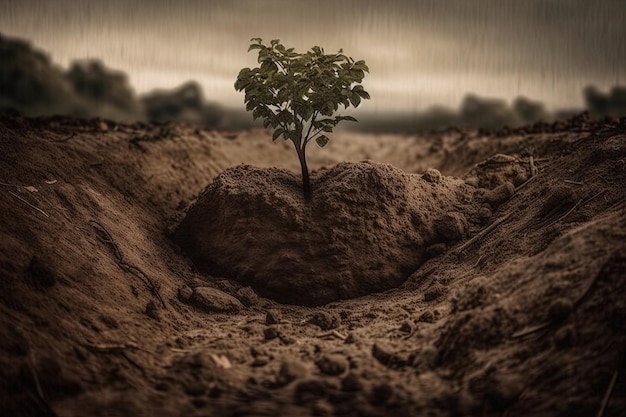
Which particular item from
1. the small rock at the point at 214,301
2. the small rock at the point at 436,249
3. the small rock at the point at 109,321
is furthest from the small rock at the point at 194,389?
the small rock at the point at 436,249

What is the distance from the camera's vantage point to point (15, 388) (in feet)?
9.63

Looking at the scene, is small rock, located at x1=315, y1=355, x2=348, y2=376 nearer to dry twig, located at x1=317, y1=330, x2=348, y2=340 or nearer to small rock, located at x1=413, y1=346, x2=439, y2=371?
small rock, located at x1=413, y1=346, x2=439, y2=371

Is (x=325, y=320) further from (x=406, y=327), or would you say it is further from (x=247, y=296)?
(x=247, y=296)

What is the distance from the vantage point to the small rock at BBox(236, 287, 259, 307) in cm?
484

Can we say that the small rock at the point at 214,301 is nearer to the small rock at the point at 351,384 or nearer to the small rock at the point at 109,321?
the small rock at the point at 109,321

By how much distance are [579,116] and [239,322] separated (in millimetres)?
5648

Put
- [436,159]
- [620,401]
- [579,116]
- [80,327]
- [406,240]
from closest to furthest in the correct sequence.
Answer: [620,401] < [80,327] < [406,240] < [579,116] < [436,159]

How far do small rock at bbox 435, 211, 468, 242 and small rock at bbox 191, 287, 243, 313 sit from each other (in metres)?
1.85

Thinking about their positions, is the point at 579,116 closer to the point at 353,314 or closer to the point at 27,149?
the point at 353,314

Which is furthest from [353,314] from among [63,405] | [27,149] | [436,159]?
[436,159]

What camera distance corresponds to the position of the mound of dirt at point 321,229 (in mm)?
4992

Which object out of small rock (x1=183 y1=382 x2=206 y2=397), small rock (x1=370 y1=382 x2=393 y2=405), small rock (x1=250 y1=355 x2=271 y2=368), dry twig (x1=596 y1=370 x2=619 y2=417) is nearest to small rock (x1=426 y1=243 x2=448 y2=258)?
small rock (x1=250 y1=355 x2=271 y2=368)

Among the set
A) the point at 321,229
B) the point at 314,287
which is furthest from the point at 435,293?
the point at 321,229

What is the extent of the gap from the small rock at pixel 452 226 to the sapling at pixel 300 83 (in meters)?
1.18
